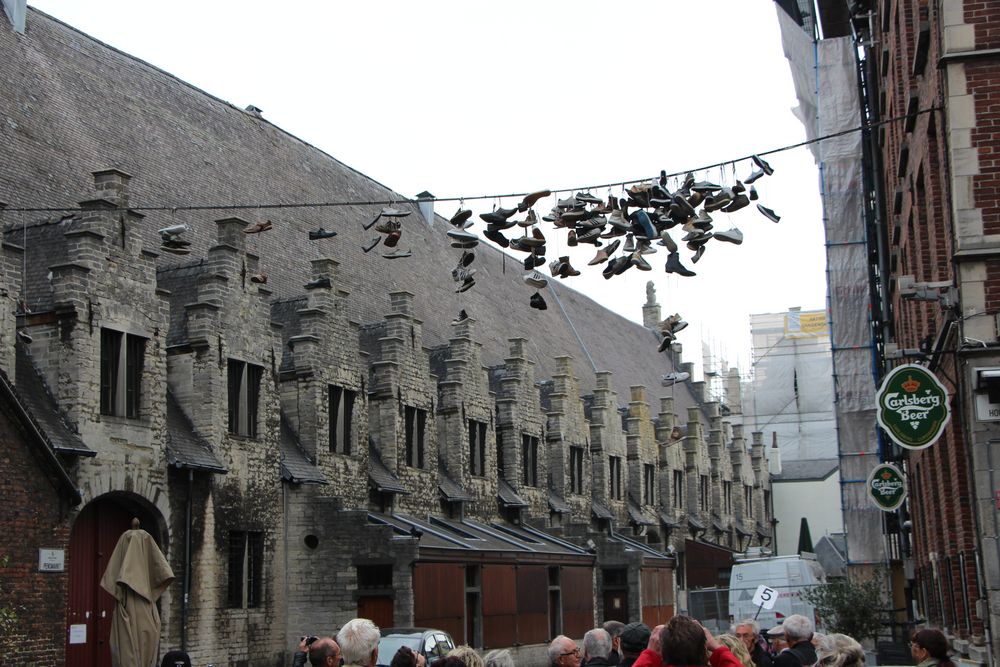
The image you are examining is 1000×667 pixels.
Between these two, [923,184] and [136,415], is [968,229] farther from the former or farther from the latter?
[136,415]

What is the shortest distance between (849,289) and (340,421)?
1452 centimetres

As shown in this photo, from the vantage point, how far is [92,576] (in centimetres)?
2192

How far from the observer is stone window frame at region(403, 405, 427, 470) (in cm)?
3300

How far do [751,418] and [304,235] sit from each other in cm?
4856

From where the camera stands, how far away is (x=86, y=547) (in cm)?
2188

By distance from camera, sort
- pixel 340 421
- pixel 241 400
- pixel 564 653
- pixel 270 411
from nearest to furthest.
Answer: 1. pixel 564 653
2. pixel 241 400
3. pixel 270 411
4. pixel 340 421

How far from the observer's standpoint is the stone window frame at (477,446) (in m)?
36.4

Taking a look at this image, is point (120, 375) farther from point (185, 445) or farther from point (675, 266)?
point (675, 266)

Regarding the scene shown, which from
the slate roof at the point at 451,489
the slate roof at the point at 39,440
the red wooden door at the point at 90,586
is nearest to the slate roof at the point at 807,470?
the slate roof at the point at 451,489

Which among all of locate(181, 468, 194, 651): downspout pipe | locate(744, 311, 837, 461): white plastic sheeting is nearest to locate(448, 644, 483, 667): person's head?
locate(181, 468, 194, 651): downspout pipe

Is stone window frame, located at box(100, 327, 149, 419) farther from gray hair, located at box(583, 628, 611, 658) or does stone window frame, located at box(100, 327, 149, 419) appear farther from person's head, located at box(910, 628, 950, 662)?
person's head, located at box(910, 628, 950, 662)

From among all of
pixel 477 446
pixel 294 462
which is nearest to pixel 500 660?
pixel 294 462

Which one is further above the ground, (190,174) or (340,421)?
(190,174)

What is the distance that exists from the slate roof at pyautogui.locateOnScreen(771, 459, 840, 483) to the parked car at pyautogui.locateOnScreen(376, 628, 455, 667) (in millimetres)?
54066
